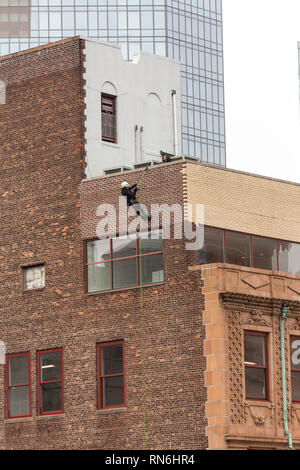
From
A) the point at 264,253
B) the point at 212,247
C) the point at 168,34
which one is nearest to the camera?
the point at 212,247

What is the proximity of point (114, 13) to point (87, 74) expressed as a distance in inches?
4739

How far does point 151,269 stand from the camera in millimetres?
47000

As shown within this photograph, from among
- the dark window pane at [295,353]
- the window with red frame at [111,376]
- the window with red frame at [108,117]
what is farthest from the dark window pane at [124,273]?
the dark window pane at [295,353]

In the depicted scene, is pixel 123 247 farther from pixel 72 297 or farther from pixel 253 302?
pixel 253 302

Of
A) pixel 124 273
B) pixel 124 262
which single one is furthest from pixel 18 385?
pixel 124 262

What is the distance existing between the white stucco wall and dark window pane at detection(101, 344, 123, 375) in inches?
297

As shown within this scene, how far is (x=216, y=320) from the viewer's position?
44719mm

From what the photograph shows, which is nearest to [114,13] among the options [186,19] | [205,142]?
[186,19]

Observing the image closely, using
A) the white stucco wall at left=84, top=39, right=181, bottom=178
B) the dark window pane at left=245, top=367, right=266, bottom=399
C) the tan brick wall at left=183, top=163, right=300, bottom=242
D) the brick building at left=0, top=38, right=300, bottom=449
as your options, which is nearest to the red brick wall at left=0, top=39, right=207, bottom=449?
the brick building at left=0, top=38, right=300, bottom=449

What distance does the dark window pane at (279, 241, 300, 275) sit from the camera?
4941 centimetres

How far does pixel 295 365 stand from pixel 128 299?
23.1 ft

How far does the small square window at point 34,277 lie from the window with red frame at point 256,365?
951cm
